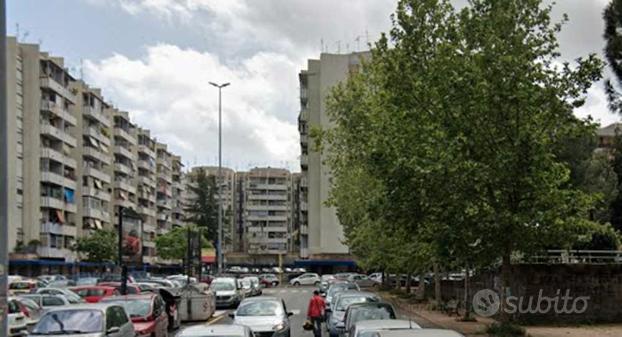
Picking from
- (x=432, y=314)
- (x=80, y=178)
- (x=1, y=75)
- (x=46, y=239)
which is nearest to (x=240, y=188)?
(x=80, y=178)

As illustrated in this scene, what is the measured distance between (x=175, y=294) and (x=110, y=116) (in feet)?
295

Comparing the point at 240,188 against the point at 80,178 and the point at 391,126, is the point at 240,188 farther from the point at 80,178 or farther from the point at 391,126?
the point at 391,126

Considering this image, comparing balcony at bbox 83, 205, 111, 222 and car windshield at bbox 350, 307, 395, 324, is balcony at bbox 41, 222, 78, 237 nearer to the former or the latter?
balcony at bbox 83, 205, 111, 222

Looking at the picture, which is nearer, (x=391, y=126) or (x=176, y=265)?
(x=391, y=126)

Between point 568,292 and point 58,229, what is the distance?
70582mm

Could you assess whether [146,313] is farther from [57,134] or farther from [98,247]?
[57,134]

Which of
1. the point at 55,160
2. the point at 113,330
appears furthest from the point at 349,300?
the point at 55,160

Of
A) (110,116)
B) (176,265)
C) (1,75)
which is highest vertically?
(110,116)

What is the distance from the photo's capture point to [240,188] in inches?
7677

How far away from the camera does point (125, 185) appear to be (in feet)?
392

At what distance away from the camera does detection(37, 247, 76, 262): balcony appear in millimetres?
85500

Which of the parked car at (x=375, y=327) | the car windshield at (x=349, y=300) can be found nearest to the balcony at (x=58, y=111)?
the car windshield at (x=349, y=300)

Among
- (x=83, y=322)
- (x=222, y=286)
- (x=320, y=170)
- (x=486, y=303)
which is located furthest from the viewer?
(x=320, y=170)

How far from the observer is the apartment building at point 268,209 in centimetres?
17625
